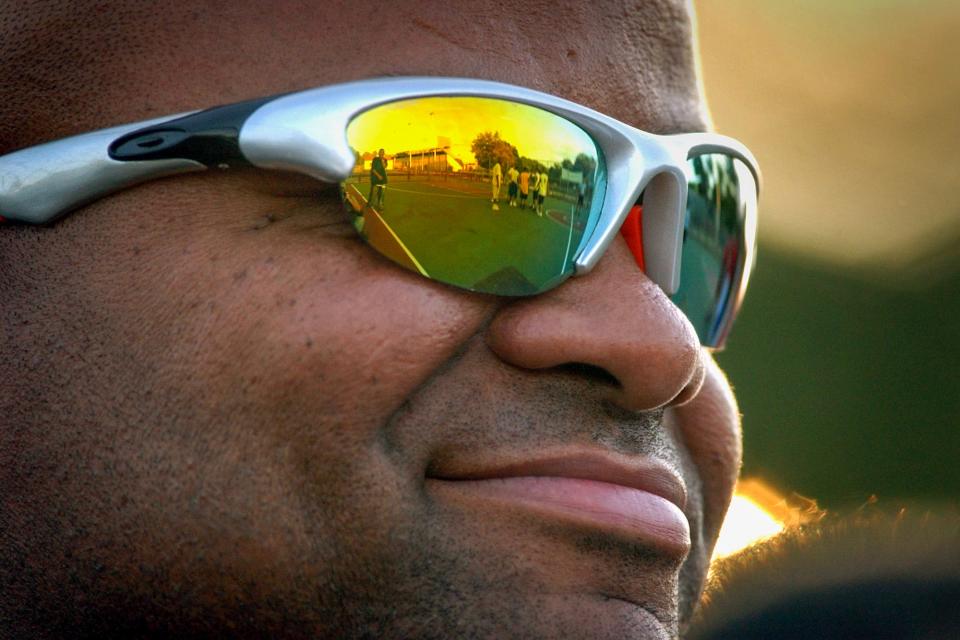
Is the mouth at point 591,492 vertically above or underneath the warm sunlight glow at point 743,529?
above

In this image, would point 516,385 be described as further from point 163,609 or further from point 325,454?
point 163,609

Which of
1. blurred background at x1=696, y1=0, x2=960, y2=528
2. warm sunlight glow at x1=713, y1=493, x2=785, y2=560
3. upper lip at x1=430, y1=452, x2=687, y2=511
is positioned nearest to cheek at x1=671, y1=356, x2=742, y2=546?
warm sunlight glow at x1=713, y1=493, x2=785, y2=560

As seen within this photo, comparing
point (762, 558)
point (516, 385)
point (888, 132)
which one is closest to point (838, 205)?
point (888, 132)

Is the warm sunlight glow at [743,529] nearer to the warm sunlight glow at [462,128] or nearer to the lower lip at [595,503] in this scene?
the lower lip at [595,503]

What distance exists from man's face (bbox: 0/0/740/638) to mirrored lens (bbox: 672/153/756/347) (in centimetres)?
31

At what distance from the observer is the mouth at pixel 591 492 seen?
6.21 ft

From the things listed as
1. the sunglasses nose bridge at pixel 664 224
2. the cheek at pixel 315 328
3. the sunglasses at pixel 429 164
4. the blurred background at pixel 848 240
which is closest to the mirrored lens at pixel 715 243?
the sunglasses nose bridge at pixel 664 224

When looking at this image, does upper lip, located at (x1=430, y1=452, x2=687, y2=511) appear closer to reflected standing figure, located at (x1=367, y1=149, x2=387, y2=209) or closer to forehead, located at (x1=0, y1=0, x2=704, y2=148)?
reflected standing figure, located at (x1=367, y1=149, x2=387, y2=209)

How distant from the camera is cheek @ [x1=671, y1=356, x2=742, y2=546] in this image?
97.6 inches

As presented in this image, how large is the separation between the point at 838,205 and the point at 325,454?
16.7 ft

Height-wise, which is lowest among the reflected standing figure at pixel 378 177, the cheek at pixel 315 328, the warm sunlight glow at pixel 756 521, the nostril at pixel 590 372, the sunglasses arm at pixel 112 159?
the warm sunlight glow at pixel 756 521

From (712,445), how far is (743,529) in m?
0.63

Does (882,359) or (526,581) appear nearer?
(526,581)

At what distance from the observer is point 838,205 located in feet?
20.9
